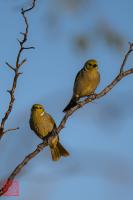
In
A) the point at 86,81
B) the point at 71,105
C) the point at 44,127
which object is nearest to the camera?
the point at 71,105

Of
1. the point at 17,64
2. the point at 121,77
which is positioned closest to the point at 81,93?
the point at 121,77

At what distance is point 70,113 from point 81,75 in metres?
3.32

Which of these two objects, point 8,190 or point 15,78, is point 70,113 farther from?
point 8,190

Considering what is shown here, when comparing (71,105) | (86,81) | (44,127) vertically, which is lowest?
(71,105)

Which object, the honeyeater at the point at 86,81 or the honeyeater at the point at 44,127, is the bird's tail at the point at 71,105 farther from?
the honeyeater at the point at 44,127

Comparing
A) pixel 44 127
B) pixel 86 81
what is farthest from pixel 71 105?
pixel 44 127

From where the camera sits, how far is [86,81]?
6.32 meters

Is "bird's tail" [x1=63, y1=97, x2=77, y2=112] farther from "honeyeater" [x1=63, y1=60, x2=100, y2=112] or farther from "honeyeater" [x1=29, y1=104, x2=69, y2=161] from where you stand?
"honeyeater" [x1=29, y1=104, x2=69, y2=161]

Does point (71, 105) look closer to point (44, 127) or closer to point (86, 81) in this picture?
point (86, 81)

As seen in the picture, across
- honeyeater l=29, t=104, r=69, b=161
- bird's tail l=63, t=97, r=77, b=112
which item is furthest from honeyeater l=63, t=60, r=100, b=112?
honeyeater l=29, t=104, r=69, b=161

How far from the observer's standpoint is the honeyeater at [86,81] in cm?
620

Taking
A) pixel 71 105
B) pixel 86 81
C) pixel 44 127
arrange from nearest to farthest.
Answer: pixel 71 105 < pixel 86 81 < pixel 44 127

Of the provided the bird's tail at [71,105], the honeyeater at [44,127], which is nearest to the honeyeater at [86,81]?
the bird's tail at [71,105]

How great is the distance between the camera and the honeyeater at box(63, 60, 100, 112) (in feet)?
20.3
